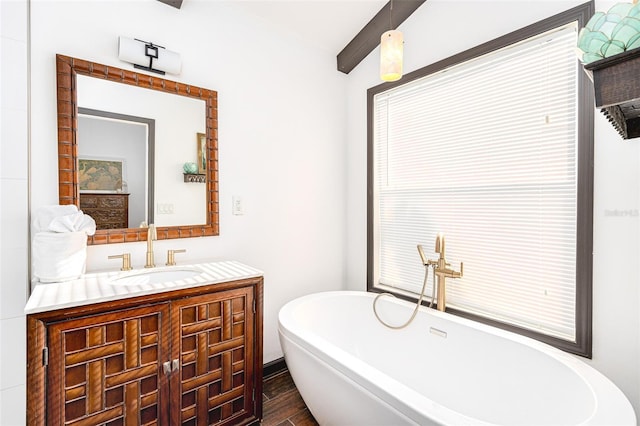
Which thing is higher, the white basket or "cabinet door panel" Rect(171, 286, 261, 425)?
the white basket

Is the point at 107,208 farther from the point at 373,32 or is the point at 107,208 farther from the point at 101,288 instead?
the point at 373,32

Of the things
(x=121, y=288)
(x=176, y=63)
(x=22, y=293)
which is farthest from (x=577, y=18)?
(x=22, y=293)

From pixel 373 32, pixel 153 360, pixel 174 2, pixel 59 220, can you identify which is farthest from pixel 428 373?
pixel 174 2

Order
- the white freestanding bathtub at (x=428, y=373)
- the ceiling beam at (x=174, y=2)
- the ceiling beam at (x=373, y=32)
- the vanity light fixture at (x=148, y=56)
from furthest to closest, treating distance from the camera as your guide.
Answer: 1. the ceiling beam at (x=373, y=32)
2. the ceiling beam at (x=174, y=2)
3. the vanity light fixture at (x=148, y=56)
4. the white freestanding bathtub at (x=428, y=373)

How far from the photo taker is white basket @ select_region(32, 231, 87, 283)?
4.19ft

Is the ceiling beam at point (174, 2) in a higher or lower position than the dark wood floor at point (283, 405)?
higher

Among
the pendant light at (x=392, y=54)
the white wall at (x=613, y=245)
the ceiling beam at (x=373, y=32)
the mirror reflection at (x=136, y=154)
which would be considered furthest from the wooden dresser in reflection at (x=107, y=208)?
the white wall at (x=613, y=245)

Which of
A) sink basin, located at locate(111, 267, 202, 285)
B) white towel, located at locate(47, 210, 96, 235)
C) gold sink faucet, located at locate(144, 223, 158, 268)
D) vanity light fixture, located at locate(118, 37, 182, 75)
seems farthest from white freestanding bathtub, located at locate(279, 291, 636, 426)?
vanity light fixture, located at locate(118, 37, 182, 75)

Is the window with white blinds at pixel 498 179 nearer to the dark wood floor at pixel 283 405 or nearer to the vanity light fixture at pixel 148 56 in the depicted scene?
the dark wood floor at pixel 283 405

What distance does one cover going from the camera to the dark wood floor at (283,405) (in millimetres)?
1721

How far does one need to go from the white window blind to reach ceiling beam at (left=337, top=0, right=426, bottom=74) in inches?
18.5

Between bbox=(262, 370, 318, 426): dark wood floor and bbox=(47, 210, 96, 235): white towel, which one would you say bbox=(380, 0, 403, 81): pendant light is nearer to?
bbox=(47, 210, 96, 235): white towel

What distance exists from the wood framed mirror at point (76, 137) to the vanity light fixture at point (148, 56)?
0.06 meters

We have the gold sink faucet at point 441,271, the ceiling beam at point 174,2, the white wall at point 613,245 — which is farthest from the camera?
the gold sink faucet at point 441,271
